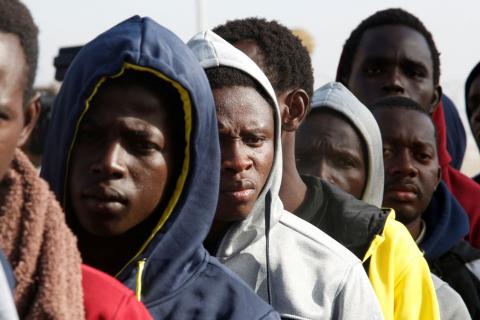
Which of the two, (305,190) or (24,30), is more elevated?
(24,30)

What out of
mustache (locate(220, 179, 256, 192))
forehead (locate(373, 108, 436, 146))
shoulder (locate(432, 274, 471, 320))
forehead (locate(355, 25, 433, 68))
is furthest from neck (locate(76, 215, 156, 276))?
forehead (locate(355, 25, 433, 68))

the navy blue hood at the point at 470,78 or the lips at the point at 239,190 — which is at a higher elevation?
the lips at the point at 239,190

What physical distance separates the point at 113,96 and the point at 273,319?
0.63 metres

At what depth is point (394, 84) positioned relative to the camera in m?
5.10

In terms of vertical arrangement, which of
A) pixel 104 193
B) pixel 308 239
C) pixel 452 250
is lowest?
pixel 452 250

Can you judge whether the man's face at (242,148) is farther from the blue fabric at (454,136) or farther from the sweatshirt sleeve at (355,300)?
the blue fabric at (454,136)

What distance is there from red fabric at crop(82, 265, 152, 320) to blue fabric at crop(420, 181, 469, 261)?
8.00 ft

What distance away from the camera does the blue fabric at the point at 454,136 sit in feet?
20.4

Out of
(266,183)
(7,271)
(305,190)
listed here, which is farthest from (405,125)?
(7,271)

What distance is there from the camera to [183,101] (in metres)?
2.67

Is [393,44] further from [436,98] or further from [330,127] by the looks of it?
[330,127]

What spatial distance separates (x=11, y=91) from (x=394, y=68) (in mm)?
3439

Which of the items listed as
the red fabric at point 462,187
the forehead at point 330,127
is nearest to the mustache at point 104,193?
the forehead at point 330,127

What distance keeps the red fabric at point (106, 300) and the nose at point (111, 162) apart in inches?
20.8
